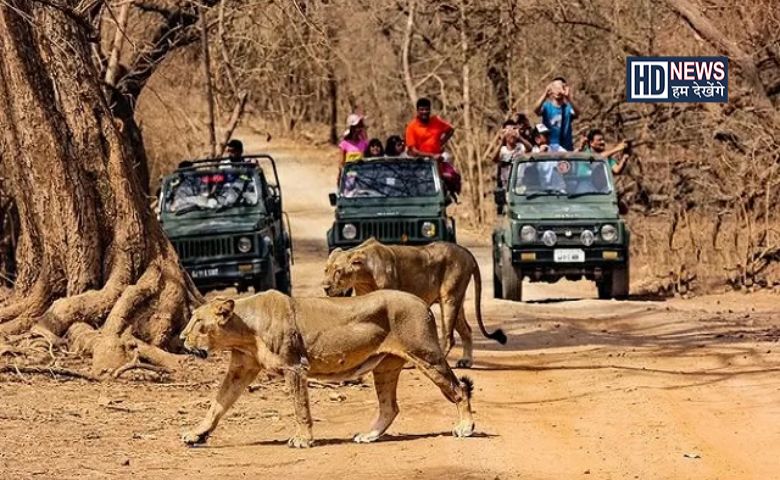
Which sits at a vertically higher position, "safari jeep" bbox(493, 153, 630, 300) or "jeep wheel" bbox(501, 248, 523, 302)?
"safari jeep" bbox(493, 153, 630, 300)

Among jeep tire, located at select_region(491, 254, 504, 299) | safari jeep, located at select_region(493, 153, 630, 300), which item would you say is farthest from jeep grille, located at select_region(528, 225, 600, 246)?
jeep tire, located at select_region(491, 254, 504, 299)

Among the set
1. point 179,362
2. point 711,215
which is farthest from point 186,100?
point 179,362

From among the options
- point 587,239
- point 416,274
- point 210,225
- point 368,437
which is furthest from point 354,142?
point 368,437

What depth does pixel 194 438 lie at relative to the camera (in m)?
10.1

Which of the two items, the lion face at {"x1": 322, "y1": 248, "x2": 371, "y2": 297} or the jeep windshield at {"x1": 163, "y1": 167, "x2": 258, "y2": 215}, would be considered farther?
the jeep windshield at {"x1": 163, "y1": 167, "x2": 258, "y2": 215}

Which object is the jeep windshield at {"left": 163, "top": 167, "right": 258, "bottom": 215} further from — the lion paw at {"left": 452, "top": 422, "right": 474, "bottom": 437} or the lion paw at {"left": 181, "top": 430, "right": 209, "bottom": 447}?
the lion paw at {"left": 452, "top": 422, "right": 474, "bottom": 437}

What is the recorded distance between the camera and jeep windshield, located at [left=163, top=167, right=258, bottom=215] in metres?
20.4

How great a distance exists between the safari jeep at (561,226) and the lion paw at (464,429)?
10592 mm

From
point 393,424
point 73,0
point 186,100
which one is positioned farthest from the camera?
point 186,100

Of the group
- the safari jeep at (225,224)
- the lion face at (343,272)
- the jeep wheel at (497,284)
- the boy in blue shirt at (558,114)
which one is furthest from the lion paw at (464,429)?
the boy in blue shirt at (558,114)

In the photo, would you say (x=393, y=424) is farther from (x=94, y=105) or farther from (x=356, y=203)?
(x=356, y=203)

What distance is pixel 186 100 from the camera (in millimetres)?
34125

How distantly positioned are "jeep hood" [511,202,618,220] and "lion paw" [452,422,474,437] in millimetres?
10706

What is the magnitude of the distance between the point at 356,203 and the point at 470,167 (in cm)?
1462
